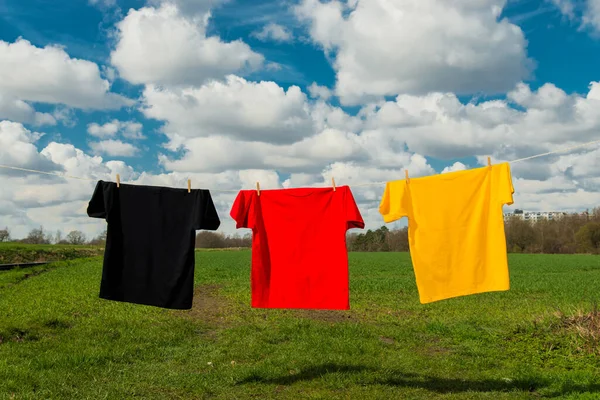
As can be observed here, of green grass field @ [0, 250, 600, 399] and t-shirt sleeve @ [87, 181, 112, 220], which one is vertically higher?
t-shirt sleeve @ [87, 181, 112, 220]

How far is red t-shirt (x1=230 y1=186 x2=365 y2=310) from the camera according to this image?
7.88 metres

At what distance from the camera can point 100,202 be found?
7.97 metres

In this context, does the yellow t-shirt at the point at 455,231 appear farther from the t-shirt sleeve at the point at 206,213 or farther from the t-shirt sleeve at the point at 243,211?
the t-shirt sleeve at the point at 206,213

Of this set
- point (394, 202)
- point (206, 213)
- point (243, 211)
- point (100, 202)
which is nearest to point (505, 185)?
point (394, 202)

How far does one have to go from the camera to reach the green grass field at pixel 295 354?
8.81m

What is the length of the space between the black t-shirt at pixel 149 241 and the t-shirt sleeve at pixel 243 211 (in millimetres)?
328

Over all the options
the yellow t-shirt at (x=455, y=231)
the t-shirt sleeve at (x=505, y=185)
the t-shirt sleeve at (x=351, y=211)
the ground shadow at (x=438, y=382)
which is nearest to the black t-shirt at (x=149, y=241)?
the t-shirt sleeve at (x=351, y=211)

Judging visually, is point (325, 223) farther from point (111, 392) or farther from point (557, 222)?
point (557, 222)

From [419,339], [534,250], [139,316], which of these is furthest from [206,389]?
[534,250]

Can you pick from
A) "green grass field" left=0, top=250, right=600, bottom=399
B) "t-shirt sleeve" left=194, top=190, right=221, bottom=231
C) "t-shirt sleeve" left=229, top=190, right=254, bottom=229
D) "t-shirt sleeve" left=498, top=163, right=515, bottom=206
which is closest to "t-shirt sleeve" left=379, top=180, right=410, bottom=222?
"t-shirt sleeve" left=498, top=163, right=515, bottom=206

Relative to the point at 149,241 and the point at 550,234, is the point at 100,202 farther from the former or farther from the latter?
the point at 550,234

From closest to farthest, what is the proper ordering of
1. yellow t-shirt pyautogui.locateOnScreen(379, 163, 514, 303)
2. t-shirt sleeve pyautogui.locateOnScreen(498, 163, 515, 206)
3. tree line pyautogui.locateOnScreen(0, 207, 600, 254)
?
t-shirt sleeve pyautogui.locateOnScreen(498, 163, 515, 206) < yellow t-shirt pyautogui.locateOnScreen(379, 163, 514, 303) < tree line pyautogui.locateOnScreen(0, 207, 600, 254)

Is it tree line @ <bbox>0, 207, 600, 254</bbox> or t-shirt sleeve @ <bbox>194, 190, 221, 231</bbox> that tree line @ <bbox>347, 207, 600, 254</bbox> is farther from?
t-shirt sleeve @ <bbox>194, 190, 221, 231</bbox>

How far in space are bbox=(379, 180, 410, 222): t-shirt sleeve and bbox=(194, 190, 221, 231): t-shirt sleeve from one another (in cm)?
258
